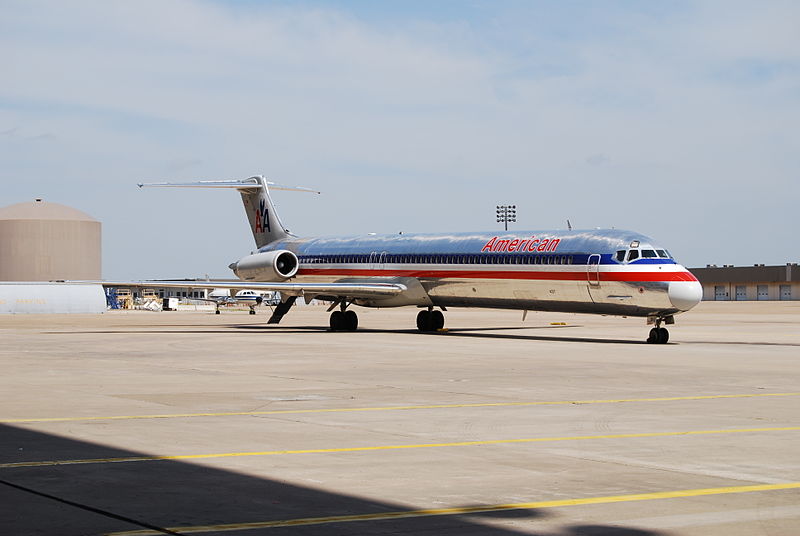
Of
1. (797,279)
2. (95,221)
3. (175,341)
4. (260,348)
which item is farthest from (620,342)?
(797,279)

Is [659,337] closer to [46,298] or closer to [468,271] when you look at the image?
[468,271]

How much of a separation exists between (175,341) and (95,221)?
242 feet

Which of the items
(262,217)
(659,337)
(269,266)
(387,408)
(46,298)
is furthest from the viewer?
(46,298)

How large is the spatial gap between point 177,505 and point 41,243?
9586 cm

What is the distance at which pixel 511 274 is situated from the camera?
116 ft

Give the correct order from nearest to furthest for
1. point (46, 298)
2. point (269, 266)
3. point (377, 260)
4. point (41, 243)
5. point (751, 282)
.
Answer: point (377, 260), point (269, 266), point (46, 298), point (41, 243), point (751, 282)

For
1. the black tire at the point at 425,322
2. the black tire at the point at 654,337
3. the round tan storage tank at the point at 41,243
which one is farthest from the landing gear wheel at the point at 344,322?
the round tan storage tank at the point at 41,243

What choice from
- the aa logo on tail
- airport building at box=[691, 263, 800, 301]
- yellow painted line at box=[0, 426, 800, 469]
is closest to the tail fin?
the aa logo on tail

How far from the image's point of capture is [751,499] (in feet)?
27.4

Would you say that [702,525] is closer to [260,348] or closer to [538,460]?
[538,460]

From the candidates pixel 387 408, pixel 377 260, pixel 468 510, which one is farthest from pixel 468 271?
pixel 468 510

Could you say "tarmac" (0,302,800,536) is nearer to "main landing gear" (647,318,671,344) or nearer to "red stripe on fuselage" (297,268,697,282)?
"red stripe on fuselage" (297,268,697,282)

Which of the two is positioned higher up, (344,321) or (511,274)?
(511,274)

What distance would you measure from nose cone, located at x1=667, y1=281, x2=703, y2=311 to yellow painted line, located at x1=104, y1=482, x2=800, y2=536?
22.2 m
